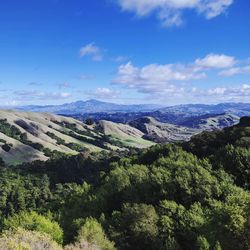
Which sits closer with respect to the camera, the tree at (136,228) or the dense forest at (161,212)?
the dense forest at (161,212)

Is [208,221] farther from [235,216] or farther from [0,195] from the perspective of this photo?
[0,195]

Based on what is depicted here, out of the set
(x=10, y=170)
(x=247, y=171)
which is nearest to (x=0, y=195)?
(x=10, y=170)

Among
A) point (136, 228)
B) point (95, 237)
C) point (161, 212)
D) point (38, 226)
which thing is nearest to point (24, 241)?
point (95, 237)

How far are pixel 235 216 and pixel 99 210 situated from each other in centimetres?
2673

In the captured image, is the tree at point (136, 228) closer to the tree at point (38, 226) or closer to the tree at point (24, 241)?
the tree at point (38, 226)

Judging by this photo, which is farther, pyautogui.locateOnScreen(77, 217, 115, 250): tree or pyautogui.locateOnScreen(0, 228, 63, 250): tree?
pyautogui.locateOnScreen(77, 217, 115, 250): tree

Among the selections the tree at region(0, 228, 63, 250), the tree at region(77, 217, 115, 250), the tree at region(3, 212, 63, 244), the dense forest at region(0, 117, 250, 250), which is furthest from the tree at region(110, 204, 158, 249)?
the tree at region(0, 228, 63, 250)

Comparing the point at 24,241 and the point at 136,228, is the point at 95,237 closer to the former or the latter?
the point at 136,228

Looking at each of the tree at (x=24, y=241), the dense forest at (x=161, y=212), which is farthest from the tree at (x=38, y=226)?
the tree at (x=24, y=241)

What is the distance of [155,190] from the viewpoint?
75375 millimetres

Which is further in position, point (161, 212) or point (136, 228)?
point (161, 212)

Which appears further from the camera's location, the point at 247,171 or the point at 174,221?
the point at 247,171

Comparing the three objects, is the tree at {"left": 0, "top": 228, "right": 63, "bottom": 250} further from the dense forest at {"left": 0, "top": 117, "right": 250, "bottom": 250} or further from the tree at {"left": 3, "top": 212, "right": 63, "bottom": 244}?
the tree at {"left": 3, "top": 212, "right": 63, "bottom": 244}

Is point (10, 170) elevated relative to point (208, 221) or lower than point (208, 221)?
lower
